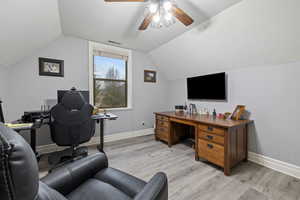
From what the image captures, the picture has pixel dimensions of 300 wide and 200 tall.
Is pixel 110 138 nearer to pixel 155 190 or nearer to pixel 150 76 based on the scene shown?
pixel 150 76

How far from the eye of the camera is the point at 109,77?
3398 millimetres

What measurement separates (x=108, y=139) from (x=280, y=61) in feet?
12.0

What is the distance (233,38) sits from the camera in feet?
7.21

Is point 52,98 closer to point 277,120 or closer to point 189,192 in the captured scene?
point 189,192

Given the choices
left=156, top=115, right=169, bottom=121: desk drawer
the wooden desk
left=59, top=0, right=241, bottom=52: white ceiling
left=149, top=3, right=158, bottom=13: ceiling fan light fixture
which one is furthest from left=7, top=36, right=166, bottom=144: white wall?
left=149, top=3, right=158, bottom=13: ceiling fan light fixture

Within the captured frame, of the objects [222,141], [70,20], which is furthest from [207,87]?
[70,20]

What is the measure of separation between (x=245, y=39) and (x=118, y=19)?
7.03ft

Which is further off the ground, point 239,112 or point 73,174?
point 239,112

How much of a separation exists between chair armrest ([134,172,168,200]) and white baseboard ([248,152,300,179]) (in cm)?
225

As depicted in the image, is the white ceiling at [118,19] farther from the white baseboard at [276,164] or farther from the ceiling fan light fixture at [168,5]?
the white baseboard at [276,164]

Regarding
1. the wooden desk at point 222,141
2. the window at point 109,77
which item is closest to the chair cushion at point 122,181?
the wooden desk at point 222,141

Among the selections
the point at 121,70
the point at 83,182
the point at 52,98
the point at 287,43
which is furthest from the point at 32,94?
the point at 287,43

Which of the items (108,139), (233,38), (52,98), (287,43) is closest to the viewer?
(287,43)

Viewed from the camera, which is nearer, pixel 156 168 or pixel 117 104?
pixel 156 168
